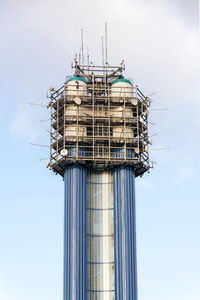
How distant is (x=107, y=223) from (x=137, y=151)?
8584mm

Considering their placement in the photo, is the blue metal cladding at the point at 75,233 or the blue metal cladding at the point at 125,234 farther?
the blue metal cladding at the point at 125,234

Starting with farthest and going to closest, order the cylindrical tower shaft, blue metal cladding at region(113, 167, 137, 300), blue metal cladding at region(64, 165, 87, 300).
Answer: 1. the cylindrical tower shaft
2. blue metal cladding at region(113, 167, 137, 300)
3. blue metal cladding at region(64, 165, 87, 300)

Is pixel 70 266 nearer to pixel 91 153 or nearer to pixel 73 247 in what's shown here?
pixel 73 247

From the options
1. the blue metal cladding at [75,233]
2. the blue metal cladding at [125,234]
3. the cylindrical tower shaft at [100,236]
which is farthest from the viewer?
the cylindrical tower shaft at [100,236]

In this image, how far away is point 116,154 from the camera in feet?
238

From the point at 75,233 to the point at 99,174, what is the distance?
8.20 m

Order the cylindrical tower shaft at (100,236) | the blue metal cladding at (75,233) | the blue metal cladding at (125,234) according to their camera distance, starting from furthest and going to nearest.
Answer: the cylindrical tower shaft at (100,236), the blue metal cladding at (125,234), the blue metal cladding at (75,233)

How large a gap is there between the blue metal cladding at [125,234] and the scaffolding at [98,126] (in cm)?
199

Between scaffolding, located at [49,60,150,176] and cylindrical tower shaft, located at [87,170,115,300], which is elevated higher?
scaffolding, located at [49,60,150,176]

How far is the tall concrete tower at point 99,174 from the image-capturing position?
67750mm

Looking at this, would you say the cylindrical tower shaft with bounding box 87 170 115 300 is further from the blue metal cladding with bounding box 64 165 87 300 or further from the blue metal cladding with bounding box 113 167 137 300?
the blue metal cladding with bounding box 64 165 87 300

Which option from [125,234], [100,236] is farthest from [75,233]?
[125,234]

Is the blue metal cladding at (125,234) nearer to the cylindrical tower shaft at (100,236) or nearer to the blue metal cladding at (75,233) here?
the cylindrical tower shaft at (100,236)

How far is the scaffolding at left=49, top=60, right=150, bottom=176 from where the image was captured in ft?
236
